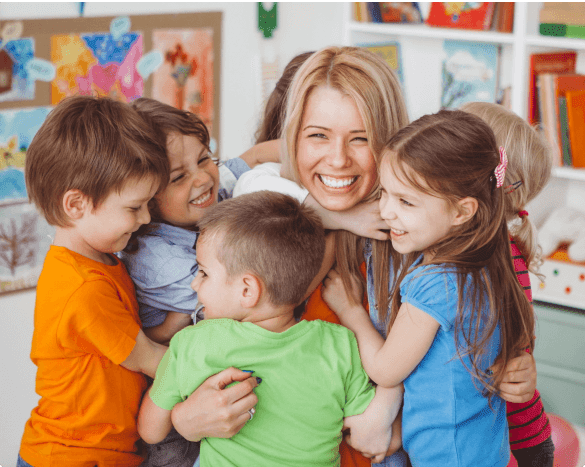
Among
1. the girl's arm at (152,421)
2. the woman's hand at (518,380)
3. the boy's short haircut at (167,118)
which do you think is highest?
the boy's short haircut at (167,118)

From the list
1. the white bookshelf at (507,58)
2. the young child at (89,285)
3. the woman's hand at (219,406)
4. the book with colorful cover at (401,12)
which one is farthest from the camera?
the book with colorful cover at (401,12)

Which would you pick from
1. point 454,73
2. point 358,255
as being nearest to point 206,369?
point 358,255

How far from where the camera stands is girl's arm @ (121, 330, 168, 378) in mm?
1260

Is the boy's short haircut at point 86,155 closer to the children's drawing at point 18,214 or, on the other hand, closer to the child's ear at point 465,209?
the child's ear at point 465,209

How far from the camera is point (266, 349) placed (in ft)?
3.78

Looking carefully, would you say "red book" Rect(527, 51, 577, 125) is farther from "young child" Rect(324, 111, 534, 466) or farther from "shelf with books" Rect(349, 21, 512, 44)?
"young child" Rect(324, 111, 534, 466)

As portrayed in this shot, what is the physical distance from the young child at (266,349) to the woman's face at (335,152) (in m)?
0.21

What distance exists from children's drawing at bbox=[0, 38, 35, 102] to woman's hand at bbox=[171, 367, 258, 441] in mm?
1770

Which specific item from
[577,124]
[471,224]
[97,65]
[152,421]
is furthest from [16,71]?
[577,124]

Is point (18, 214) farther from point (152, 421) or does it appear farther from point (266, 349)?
point (266, 349)

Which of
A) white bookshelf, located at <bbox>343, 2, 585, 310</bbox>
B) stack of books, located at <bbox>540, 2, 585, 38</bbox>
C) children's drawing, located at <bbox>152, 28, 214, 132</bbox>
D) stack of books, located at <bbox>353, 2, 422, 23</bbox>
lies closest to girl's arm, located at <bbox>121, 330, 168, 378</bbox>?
children's drawing, located at <bbox>152, 28, 214, 132</bbox>

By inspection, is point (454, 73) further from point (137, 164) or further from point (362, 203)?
point (137, 164)

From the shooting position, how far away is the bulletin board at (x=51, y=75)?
8.02ft

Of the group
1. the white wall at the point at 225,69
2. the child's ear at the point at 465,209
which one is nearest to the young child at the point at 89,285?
the child's ear at the point at 465,209
